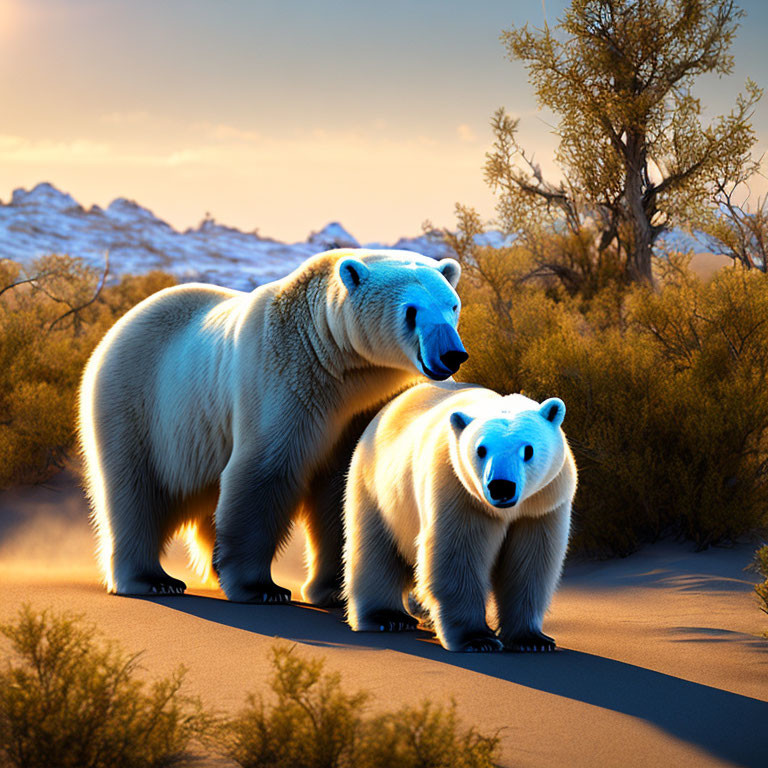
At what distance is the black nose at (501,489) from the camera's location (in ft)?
13.1

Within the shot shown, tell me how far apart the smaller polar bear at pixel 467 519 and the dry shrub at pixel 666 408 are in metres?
3.05

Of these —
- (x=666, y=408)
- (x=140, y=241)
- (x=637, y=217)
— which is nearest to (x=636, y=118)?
(x=637, y=217)

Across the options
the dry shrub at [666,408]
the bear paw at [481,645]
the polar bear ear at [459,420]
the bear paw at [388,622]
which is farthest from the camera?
the dry shrub at [666,408]

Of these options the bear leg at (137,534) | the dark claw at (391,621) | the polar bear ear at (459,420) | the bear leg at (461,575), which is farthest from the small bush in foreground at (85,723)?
the bear leg at (137,534)

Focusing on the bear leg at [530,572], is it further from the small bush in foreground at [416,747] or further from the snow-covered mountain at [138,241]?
the snow-covered mountain at [138,241]

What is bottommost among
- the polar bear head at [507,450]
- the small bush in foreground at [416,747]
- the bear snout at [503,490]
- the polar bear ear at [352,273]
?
the small bush in foreground at [416,747]

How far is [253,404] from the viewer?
5578 millimetres

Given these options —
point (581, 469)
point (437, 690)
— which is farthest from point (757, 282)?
point (437, 690)

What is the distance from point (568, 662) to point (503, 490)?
0.98 m

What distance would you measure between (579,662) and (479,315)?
21.9ft

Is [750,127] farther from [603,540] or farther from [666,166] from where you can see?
[603,540]

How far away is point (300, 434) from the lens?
5.47 metres

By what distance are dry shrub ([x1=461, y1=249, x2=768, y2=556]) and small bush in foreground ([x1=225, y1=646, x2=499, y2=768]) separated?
5.02 meters

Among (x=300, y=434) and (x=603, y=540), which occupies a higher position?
(x=300, y=434)
